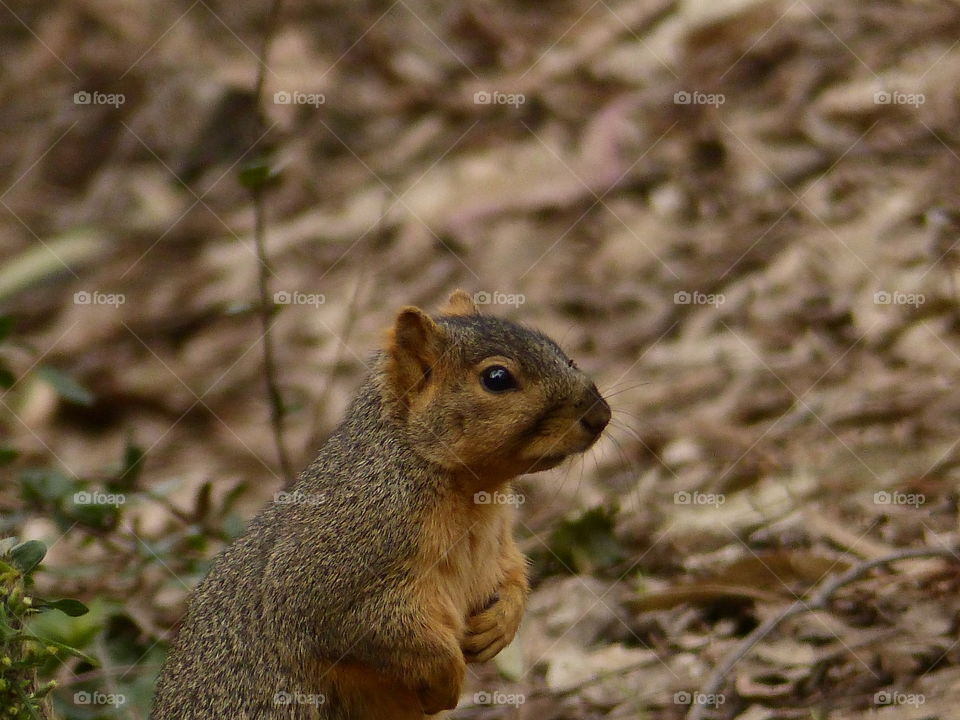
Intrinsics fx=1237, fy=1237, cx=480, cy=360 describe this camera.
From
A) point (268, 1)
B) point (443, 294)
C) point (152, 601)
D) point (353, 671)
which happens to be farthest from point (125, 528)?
point (268, 1)

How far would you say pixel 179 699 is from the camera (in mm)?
4836

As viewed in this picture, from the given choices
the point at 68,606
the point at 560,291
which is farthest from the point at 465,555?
the point at 560,291

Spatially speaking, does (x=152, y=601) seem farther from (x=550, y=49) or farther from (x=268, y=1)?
(x=268, y=1)

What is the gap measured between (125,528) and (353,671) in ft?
11.6
